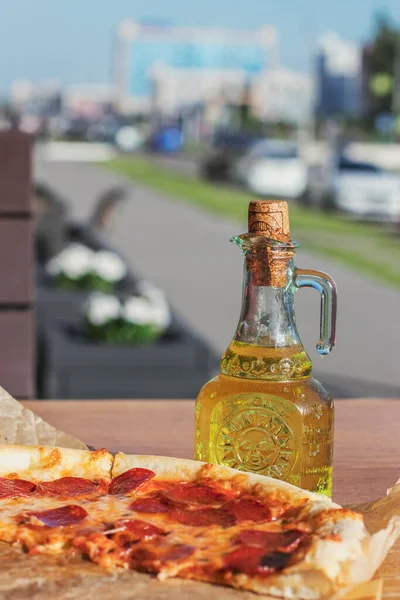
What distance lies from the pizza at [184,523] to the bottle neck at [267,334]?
0.60 feet

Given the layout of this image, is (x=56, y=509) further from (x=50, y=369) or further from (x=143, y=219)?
(x=143, y=219)

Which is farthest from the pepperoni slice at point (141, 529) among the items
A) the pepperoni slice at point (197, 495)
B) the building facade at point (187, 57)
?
the building facade at point (187, 57)

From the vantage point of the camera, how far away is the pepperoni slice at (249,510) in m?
1.64

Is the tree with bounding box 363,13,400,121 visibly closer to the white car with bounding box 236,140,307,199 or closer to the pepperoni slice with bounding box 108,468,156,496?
the white car with bounding box 236,140,307,199

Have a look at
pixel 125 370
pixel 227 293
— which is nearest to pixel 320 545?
pixel 125 370

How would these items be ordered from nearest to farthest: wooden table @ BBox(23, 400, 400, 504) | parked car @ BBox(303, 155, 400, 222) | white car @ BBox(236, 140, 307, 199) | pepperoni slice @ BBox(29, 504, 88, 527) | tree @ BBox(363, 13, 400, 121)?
1. pepperoni slice @ BBox(29, 504, 88, 527)
2. wooden table @ BBox(23, 400, 400, 504)
3. parked car @ BBox(303, 155, 400, 222)
4. white car @ BBox(236, 140, 307, 199)
5. tree @ BBox(363, 13, 400, 121)

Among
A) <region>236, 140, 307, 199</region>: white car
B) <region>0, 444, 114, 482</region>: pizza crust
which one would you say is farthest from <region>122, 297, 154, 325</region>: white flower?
<region>236, 140, 307, 199</region>: white car

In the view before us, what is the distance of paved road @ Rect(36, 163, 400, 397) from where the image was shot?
9547 mm

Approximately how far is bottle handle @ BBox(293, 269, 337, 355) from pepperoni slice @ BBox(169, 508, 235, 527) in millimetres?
346

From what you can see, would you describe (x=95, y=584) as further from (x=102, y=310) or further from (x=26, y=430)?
(x=102, y=310)

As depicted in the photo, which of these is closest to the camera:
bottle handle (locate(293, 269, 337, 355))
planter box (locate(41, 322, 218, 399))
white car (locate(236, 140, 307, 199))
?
bottle handle (locate(293, 269, 337, 355))

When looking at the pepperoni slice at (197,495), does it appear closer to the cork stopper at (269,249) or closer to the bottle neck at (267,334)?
the bottle neck at (267,334)

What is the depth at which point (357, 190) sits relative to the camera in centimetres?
2586

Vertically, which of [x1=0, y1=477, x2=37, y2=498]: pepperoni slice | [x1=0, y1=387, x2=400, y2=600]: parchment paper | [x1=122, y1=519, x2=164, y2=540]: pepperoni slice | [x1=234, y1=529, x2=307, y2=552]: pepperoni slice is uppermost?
[x1=234, y1=529, x2=307, y2=552]: pepperoni slice
